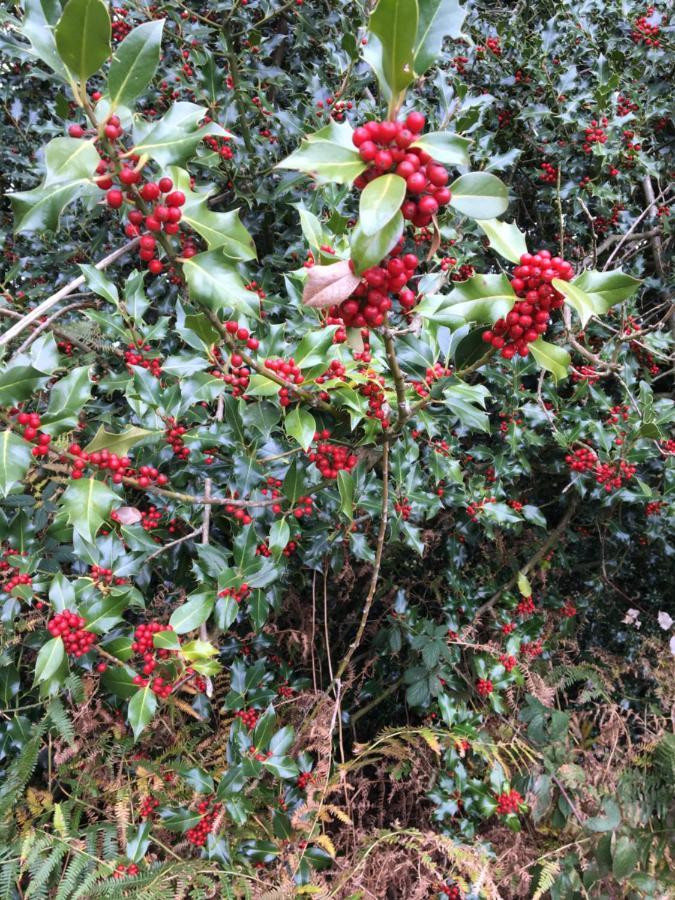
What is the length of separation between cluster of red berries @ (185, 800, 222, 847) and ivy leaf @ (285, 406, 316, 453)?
127 centimetres

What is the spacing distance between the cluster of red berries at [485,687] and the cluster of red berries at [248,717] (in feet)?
2.93

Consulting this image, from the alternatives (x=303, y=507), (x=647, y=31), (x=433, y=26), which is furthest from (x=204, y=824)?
(x=647, y=31)

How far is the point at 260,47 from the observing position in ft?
7.41

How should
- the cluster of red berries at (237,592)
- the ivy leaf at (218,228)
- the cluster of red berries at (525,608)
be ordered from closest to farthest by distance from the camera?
1. the ivy leaf at (218,228)
2. the cluster of red berries at (237,592)
3. the cluster of red berries at (525,608)

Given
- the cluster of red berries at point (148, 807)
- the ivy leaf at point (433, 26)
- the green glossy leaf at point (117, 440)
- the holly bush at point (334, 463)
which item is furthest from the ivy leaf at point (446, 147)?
the cluster of red berries at point (148, 807)

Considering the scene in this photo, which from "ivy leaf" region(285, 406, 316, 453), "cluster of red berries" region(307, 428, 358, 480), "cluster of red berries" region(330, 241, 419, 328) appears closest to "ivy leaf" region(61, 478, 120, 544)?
"ivy leaf" region(285, 406, 316, 453)

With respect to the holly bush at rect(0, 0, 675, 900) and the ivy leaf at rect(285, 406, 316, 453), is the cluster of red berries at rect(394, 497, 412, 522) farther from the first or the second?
the ivy leaf at rect(285, 406, 316, 453)

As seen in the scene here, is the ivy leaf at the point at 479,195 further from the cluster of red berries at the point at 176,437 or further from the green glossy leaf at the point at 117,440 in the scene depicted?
the cluster of red berries at the point at 176,437

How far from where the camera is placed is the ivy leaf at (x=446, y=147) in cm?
65

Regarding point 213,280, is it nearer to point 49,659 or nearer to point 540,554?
point 49,659

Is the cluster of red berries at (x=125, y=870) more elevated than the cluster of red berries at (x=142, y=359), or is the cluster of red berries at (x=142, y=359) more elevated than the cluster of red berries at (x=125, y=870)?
the cluster of red berries at (x=142, y=359)

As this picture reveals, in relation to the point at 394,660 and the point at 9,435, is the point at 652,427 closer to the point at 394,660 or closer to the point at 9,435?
the point at 394,660

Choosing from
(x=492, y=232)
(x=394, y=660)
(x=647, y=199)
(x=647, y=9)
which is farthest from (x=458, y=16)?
(x=647, y=9)

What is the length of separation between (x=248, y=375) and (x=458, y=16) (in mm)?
761
